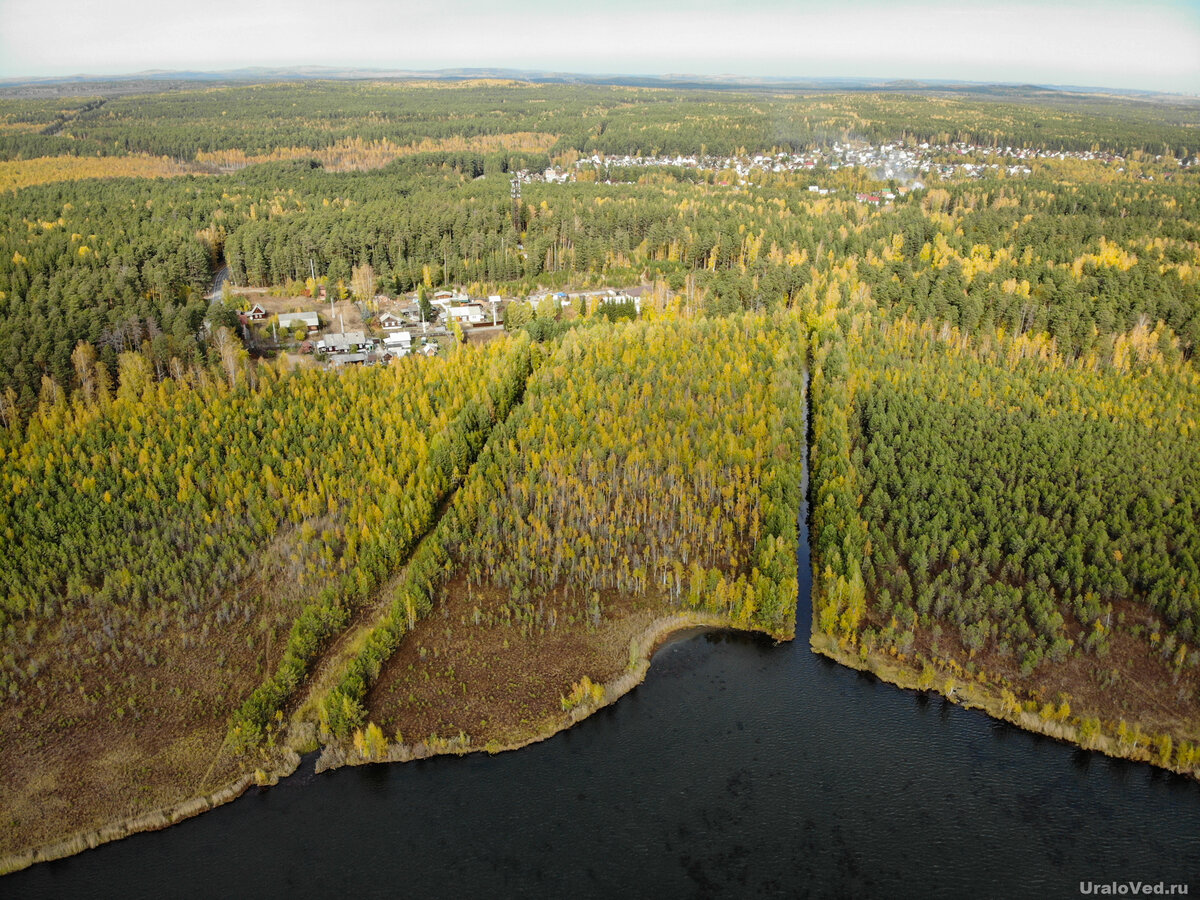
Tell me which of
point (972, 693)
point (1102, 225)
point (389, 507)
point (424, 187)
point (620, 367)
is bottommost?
point (972, 693)

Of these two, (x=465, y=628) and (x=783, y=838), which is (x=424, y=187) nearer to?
(x=465, y=628)

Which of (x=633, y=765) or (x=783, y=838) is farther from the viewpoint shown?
(x=633, y=765)

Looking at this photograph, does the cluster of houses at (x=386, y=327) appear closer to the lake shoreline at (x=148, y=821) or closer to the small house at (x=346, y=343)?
the small house at (x=346, y=343)

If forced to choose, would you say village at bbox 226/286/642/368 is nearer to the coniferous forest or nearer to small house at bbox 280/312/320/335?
small house at bbox 280/312/320/335

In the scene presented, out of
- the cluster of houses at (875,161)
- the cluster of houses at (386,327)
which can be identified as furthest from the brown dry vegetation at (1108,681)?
the cluster of houses at (875,161)

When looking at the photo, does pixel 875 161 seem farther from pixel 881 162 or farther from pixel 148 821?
pixel 148 821

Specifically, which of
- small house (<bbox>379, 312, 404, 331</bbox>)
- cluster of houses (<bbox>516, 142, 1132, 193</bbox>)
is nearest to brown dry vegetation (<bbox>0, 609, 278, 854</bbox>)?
small house (<bbox>379, 312, 404, 331</bbox>)

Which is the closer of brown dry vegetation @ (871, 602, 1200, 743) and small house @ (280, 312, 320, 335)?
brown dry vegetation @ (871, 602, 1200, 743)

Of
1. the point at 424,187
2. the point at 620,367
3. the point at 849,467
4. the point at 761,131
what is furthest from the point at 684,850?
the point at 761,131
